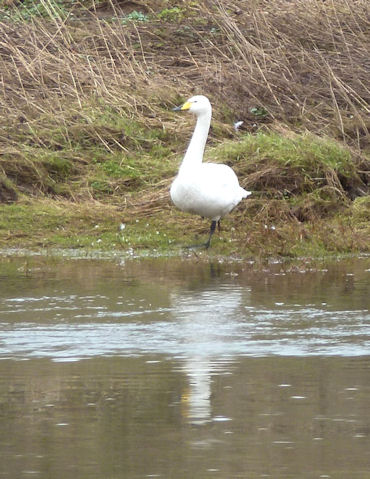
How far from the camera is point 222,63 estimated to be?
1500 cm

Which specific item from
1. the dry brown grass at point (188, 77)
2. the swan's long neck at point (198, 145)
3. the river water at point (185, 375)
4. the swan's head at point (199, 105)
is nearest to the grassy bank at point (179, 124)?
the dry brown grass at point (188, 77)

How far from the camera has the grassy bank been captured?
1169 centimetres

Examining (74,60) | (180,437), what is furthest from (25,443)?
(74,60)

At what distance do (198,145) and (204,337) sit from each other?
4.64 meters

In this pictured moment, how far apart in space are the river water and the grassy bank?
189 centimetres

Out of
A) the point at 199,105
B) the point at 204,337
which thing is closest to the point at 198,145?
the point at 199,105

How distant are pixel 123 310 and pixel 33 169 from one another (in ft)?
16.8

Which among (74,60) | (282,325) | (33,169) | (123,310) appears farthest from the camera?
(74,60)

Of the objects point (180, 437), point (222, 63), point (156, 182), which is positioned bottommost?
point (180, 437)

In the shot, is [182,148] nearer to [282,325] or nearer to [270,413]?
[282,325]

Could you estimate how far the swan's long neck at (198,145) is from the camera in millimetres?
11045

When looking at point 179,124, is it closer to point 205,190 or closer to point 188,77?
point 188,77

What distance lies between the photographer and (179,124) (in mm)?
14039

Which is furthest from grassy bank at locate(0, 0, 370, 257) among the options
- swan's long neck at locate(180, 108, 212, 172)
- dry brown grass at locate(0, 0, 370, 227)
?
swan's long neck at locate(180, 108, 212, 172)
